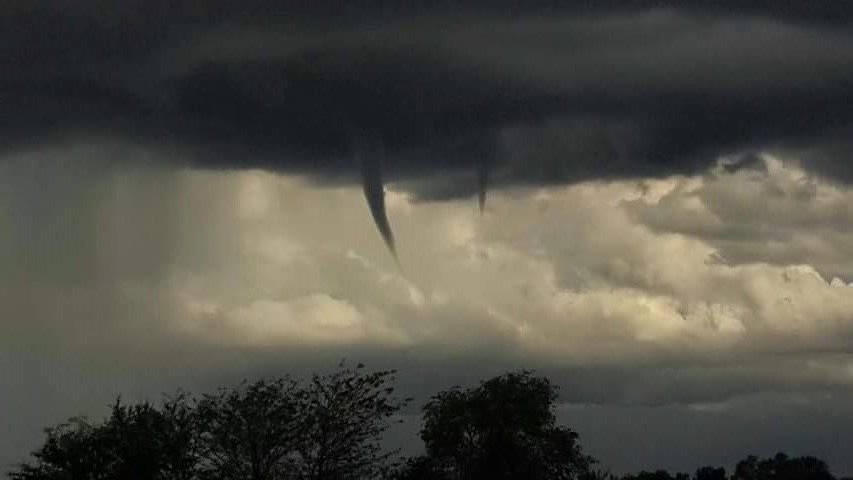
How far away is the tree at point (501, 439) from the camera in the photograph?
12788cm

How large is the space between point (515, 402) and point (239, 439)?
2648 centimetres

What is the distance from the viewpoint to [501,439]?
422 feet

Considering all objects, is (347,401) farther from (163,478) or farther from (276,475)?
(163,478)

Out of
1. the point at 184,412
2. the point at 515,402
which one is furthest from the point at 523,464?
the point at 184,412

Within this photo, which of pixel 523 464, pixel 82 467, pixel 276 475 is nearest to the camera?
pixel 82 467

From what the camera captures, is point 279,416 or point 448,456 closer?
point 279,416

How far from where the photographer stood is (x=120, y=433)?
101812 mm

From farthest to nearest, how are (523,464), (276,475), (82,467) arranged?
(523,464) → (276,475) → (82,467)

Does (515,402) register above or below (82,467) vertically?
above

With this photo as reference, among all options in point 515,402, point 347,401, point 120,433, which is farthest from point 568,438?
point 120,433

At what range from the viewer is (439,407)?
134625 millimetres

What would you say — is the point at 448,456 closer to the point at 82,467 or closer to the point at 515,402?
the point at 515,402

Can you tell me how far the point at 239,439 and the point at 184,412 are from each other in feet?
13.1

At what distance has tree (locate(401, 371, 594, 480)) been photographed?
12788 centimetres
